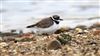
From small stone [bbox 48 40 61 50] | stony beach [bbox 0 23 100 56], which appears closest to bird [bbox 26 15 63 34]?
stony beach [bbox 0 23 100 56]

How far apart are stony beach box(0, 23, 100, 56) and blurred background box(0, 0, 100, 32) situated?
4.63 m

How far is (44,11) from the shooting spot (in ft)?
57.9

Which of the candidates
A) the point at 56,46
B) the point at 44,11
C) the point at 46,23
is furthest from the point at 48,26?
the point at 44,11

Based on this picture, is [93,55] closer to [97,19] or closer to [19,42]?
[19,42]

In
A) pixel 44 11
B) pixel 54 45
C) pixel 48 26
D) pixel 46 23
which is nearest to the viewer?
pixel 54 45

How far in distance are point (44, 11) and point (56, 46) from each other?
8574 millimetres

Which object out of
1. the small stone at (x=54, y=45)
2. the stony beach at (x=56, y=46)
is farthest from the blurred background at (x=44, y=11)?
the small stone at (x=54, y=45)

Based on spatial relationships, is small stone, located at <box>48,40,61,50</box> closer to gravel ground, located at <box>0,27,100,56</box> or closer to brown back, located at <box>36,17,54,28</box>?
gravel ground, located at <box>0,27,100,56</box>

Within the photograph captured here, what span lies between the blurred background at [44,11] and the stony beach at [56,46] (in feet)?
15.2

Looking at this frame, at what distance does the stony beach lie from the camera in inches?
351

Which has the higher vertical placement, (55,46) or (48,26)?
(55,46)

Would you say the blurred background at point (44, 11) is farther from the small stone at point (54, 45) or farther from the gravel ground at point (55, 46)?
the small stone at point (54, 45)

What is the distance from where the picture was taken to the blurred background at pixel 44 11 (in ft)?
51.1

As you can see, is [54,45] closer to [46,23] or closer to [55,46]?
[55,46]
